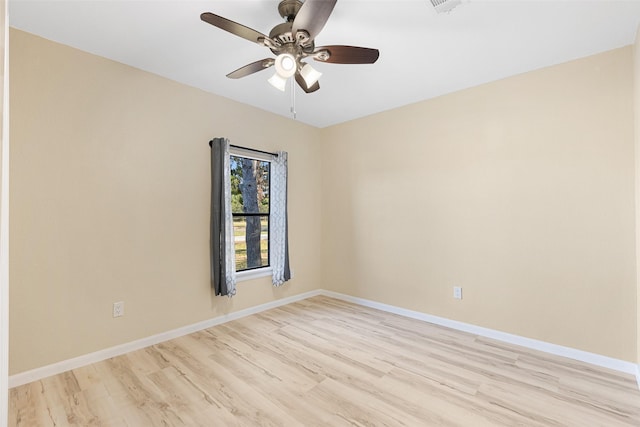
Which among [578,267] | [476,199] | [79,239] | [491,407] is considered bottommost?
[491,407]

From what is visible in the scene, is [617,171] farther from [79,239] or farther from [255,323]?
[79,239]

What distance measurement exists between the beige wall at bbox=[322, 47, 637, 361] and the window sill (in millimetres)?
1257

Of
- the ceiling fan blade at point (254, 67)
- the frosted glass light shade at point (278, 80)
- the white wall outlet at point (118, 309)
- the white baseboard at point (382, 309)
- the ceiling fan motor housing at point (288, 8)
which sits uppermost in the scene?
the ceiling fan motor housing at point (288, 8)

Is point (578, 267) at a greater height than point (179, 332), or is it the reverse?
point (578, 267)

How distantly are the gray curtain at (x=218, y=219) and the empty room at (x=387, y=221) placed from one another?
2 cm

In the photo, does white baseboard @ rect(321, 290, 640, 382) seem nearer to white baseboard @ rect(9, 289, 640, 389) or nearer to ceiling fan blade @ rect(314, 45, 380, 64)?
white baseboard @ rect(9, 289, 640, 389)

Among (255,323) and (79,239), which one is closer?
(79,239)

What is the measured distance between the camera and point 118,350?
256 cm

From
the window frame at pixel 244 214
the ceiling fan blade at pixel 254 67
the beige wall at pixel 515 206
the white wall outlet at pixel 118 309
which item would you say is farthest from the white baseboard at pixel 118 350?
the ceiling fan blade at pixel 254 67

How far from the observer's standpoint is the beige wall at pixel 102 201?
7.11 ft

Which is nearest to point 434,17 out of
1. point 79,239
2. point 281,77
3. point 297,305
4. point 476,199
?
point 281,77

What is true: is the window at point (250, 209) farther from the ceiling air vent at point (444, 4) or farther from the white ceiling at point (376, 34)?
the ceiling air vent at point (444, 4)

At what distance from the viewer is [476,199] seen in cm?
306

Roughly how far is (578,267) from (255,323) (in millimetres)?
3155
